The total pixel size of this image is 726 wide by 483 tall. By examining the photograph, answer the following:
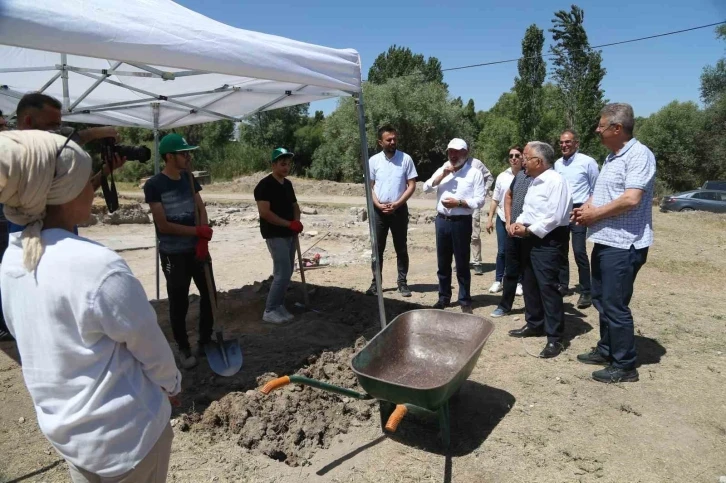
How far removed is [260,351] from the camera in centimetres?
457

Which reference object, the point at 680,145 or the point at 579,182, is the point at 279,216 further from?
the point at 680,145

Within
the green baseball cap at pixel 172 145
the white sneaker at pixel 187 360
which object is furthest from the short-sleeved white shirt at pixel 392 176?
the white sneaker at pixel 187 360

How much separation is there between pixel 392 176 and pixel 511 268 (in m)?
1.78

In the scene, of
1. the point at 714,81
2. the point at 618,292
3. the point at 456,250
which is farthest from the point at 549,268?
the point at 714,81

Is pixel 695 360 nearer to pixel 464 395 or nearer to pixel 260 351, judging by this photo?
pixel 464 395

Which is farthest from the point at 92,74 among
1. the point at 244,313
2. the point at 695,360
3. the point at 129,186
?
the point at 129,186

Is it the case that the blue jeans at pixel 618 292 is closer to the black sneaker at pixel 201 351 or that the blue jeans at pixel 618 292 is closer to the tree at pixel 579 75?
the black sneaker at pixel 201 351

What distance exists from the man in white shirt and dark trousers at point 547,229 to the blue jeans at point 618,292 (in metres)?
0.46

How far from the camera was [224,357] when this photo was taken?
418 cm

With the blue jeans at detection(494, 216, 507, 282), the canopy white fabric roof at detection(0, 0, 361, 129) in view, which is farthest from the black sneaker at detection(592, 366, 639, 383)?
the canopy white fabric roof at detection(0, 0, 361, 129)

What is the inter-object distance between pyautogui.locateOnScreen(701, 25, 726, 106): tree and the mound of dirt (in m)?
40.0

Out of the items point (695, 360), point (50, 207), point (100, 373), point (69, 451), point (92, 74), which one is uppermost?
point (92, 74)

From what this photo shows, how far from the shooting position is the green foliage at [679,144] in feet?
108

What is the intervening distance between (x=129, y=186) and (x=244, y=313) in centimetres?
2448
